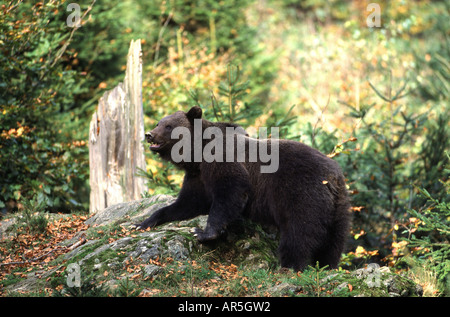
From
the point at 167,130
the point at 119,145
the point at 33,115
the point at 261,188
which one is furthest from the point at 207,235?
the point at 33,115

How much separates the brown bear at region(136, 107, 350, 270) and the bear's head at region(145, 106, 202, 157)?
0.01 metres

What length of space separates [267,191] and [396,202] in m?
3.94

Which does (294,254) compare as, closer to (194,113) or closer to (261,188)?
(261,188)

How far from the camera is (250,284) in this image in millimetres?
4875

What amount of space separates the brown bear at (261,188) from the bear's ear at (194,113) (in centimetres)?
1

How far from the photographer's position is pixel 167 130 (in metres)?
6.47

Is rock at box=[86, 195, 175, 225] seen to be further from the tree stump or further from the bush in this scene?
the bush

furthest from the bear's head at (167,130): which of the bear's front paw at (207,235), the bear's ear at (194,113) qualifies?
the bear's front paw at (207,235)

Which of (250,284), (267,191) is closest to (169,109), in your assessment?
(267,191)

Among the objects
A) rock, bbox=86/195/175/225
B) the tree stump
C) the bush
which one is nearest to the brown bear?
rock, bbox=86/195/175/225

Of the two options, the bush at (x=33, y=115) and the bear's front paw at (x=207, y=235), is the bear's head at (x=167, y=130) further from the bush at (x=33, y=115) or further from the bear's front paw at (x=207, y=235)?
the bush at (x=33, y=115)

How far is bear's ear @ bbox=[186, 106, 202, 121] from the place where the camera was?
641cm

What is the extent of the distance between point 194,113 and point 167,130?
0.40m
